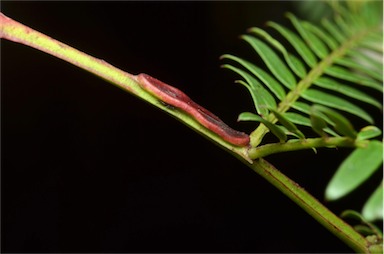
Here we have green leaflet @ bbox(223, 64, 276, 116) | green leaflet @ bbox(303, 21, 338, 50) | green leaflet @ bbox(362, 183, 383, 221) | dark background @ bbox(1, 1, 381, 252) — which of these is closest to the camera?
green leaflet @ bbox(362, 183, 383, 221)

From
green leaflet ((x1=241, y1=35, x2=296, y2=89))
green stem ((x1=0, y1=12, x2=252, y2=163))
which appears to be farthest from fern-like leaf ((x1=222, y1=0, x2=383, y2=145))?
green stem ((x1=0, y1=12, x2=252, y2=163))

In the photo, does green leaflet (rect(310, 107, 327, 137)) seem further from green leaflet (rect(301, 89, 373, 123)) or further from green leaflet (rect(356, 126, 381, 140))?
green leaflet (rect(301, 89, 373, 123))


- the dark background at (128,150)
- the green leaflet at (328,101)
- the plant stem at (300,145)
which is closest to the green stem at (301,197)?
the plant stem at (300,145)

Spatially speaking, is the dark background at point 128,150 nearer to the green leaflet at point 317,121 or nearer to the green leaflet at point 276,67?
the green leaflet at point 276,67

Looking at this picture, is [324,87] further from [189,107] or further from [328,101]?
[189,107]

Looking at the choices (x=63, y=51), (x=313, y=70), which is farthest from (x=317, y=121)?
(x=313, y=70)

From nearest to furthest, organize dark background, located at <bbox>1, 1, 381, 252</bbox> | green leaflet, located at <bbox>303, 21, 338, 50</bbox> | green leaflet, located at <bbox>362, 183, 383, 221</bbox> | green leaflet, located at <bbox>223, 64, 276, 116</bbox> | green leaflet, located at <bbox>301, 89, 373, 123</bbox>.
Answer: green leaflet, located at <bbox>362, 183, 383, 221</bbox>, green leaflet, located at <bbox>223, 64, 276, 116</bbox>, green leaflet, located at <bbox>301, 89, 373, 123</bbox>, green leaflet, located at <bbox>303, 21, 338, 50</bbox>, dark background, located at <bbox>1, 1, 381, 252</bbox>
